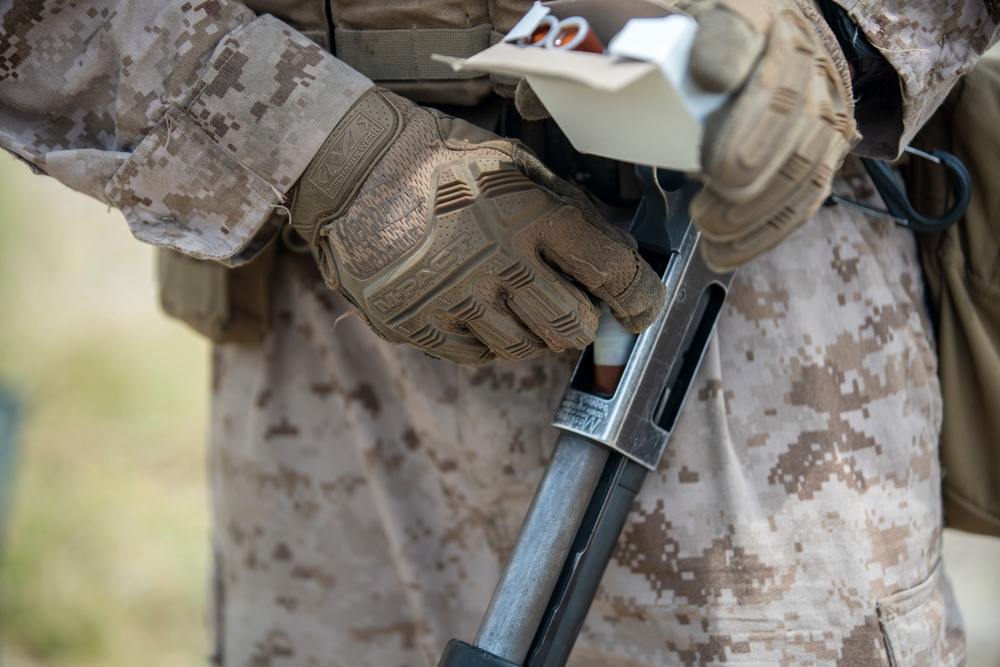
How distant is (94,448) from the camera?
10.5ft

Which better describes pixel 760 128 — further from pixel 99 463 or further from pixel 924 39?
pixel 99 463

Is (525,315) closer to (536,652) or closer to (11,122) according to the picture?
(536,652)

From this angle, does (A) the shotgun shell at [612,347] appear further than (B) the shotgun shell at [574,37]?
Yes

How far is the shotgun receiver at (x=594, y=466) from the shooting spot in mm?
870

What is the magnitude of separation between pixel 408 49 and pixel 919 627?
0.80m

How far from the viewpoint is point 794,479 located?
95 centimetres

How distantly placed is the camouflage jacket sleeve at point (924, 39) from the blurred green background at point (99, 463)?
1.82m

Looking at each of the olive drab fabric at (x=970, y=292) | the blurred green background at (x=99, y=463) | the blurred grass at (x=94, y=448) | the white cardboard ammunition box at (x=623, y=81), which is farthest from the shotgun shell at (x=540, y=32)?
the blurred grass at (x=94, y=448)

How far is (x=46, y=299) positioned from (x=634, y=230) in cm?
338

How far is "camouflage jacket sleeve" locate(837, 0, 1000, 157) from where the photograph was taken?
0.82 m

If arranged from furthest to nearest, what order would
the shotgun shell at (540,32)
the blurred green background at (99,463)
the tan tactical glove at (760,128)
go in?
the blurred green background at (99,463), the shotgun shell at (540,32), the tan tactical glove at (760,128)

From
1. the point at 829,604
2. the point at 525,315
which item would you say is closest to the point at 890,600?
the point at 829,604

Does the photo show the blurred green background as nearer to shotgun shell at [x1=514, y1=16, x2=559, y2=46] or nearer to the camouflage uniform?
the camouflage uniform

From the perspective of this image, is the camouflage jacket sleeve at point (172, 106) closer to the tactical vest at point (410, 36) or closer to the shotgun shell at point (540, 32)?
the tactical vest at point (410, 36)
